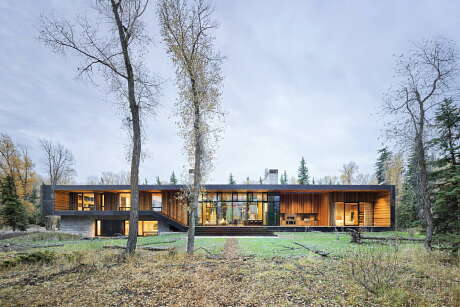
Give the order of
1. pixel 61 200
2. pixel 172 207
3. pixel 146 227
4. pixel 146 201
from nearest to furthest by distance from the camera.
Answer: pixel 61 200 < pixel 146 227 < pixel 172 207 < pixel 146 201

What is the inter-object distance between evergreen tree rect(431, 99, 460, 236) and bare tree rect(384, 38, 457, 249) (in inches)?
18.6

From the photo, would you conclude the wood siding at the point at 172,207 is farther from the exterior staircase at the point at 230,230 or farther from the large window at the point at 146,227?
the exterior staircase at the point at 230,230

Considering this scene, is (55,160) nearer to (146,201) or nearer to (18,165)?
(18,165)

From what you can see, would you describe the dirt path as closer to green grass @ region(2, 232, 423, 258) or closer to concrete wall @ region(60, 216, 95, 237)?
green grass @ region(2, 232, 423, 258)

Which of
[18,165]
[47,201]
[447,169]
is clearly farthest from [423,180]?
[18,165]

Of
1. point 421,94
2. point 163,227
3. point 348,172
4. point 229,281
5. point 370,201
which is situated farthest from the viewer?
point 348,172

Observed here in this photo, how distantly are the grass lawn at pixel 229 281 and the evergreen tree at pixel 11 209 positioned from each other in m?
17.4

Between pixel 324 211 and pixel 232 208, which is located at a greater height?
pixel 232 208

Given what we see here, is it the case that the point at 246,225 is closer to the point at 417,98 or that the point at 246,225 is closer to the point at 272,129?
the point at 417,98

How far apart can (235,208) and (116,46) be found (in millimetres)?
15262

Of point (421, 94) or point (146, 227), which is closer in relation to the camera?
point (421, 94)

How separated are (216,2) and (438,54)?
26.0 feet

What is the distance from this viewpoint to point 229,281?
5.06 metres

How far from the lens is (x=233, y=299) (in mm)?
4094
